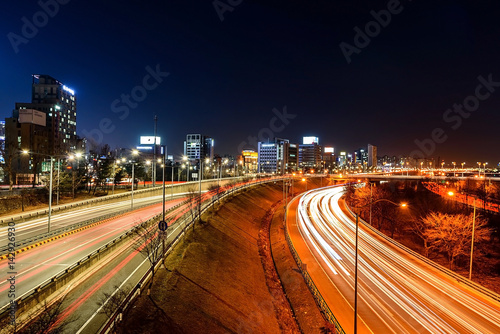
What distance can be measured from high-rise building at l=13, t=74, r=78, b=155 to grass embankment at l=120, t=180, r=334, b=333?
84.1 meters

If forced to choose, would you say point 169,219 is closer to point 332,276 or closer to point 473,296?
point 332,276

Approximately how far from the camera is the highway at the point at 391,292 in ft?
58.4

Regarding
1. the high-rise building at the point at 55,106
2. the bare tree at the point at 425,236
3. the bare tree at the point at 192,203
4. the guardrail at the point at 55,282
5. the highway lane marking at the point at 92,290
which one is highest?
the high-rise building at the point at 55,106

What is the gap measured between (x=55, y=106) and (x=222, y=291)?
118131mm

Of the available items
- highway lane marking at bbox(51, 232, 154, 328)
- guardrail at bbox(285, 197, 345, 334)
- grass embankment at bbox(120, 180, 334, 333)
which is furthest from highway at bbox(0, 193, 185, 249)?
guardrail at bbox(285, 197, 345, 334)

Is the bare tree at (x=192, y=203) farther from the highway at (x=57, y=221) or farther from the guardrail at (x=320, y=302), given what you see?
the guardrail at (x=320, y=302)

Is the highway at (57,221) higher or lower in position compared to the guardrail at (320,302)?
higher

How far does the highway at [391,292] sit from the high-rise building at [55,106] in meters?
93.8

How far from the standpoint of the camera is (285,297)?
79.7 feet

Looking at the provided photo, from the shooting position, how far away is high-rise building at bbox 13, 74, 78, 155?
101 m

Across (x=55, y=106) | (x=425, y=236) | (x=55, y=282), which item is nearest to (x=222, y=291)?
(x=55, y=282)

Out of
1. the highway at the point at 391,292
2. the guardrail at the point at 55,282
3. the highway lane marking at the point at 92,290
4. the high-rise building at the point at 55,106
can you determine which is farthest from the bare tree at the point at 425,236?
the high-rise building at the point at 55,106

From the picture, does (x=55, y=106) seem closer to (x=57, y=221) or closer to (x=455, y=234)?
(x=57, y=221)

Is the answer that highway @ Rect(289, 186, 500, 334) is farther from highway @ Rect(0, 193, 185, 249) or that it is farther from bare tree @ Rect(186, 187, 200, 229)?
highway @ Rect(0, 193, 185, 249)
